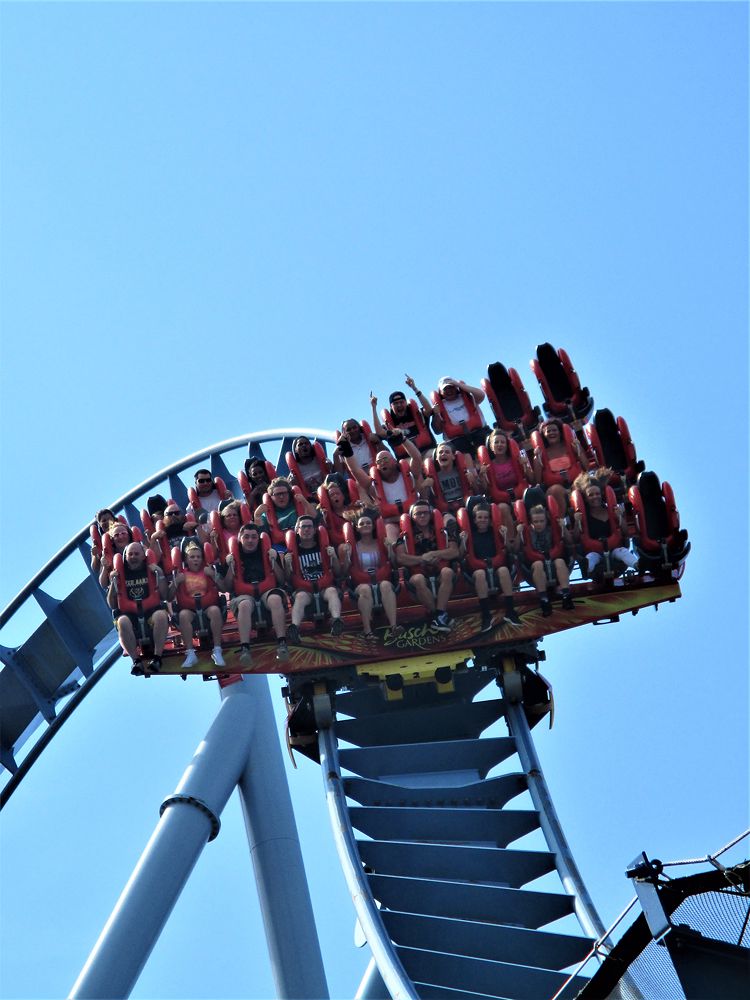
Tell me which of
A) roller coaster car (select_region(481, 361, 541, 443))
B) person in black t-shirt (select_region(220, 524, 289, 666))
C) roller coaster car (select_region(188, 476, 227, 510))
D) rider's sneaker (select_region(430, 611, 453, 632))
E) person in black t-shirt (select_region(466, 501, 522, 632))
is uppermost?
roller coaster car (select_region(481, 361, 541, 443))

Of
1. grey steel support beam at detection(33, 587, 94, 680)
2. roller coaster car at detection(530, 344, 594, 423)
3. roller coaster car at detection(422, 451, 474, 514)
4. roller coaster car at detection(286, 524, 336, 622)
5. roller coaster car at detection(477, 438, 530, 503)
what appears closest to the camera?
roller coaster car at detection(286, 524, 336, 622)

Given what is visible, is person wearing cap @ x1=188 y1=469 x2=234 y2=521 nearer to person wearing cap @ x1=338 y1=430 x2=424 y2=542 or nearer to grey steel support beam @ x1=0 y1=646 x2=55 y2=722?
person wearing cap @ x1=338 y1=430 x2=424 y2=542

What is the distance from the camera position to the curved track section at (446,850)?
7.76 metres

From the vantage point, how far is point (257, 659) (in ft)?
30.9

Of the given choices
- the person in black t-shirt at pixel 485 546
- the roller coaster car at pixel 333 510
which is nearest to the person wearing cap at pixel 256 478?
the roller coaster car at pixel 333 510

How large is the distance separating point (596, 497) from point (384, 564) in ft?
4.23

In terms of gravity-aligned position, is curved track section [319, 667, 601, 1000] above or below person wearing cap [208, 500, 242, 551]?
below

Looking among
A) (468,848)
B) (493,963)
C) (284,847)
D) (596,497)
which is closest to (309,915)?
(284,847)

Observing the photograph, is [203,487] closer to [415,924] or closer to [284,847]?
[284,847]

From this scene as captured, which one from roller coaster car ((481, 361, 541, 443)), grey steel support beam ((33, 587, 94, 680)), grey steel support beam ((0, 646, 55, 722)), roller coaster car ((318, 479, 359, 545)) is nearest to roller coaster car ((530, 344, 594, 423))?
roller coaster car ((481, 361, 541, 443))

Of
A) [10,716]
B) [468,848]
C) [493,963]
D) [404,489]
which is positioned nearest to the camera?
[493,963]

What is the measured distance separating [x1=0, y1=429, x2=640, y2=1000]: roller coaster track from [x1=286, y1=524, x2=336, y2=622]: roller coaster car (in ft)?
1.69

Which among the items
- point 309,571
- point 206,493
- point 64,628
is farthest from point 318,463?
point 64,628

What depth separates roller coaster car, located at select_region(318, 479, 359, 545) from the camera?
373 inches
